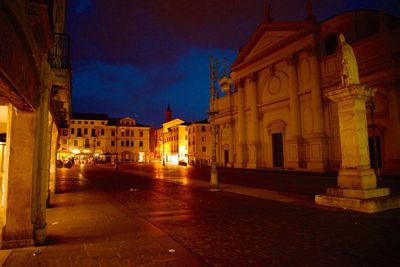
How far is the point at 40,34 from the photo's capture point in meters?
5.33

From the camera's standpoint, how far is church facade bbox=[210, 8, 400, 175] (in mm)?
22141

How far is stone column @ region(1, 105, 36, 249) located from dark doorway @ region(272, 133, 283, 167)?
30.4 meters

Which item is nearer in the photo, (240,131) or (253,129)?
(253,129)

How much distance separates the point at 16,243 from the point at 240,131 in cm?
3472

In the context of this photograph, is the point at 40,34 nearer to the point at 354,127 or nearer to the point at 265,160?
the point at 354,127

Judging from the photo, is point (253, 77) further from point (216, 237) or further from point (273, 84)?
point (216, 237)

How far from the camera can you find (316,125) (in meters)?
27.8

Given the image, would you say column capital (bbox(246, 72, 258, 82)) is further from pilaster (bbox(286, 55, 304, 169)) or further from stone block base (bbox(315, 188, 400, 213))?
stone block base (bbox(315, 188, 400, 213))

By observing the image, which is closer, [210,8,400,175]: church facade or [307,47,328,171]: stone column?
[210,8,400,175]: church facade

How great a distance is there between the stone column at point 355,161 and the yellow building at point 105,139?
7935cm

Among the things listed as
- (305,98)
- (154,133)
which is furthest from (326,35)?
(154,133)

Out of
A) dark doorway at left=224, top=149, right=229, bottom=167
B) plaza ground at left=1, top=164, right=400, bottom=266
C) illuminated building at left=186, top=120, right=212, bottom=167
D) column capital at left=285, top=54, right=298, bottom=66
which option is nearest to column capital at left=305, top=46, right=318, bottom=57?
column capital at left=285, top=54, right=298, bottom=66

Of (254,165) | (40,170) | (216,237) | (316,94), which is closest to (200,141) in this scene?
(254,165)

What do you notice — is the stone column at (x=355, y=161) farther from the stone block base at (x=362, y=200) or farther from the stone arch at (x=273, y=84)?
the stone arch at (x=273, y=84)
